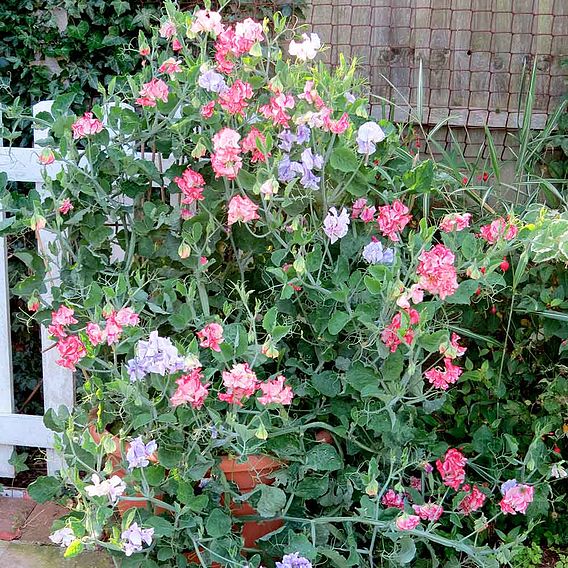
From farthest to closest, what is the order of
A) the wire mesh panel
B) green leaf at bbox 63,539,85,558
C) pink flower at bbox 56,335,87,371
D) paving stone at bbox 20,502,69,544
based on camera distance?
the wire mesh panel < paving stone at bbox 20,502,69,544 < pink flower at bbox 56,335,87,371 < green leaf at bbox 63,539,85,558

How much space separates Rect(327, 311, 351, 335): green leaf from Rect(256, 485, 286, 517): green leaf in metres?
0.38

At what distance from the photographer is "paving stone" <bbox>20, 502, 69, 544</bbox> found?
2400 millimetres

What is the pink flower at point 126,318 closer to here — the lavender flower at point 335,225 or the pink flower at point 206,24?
the lavender flower at point 335,225

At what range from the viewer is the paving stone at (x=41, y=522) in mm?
2400

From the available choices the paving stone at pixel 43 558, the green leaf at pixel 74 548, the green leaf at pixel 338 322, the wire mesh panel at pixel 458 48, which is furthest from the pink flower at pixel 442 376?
the wire mesh panel at pixel 458 48

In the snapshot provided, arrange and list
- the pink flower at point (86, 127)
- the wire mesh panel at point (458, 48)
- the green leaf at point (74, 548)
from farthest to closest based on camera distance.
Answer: the wire mesh panel at point (458, 48), the pink flower at point (86, 127), the green leaf at point (74, 548)

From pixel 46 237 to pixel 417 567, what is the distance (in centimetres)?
143

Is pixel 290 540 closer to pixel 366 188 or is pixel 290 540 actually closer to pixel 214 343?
pixel 214 343

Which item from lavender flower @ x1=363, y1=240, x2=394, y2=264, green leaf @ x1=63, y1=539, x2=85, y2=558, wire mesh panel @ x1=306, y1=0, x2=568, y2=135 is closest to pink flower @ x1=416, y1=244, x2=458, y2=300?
lavender flower @ x1=363, y1=240, x2=394, y2=264

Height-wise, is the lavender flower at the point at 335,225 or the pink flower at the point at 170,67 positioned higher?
the pink flower at the point at 170,67

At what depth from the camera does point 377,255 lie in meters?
1.77

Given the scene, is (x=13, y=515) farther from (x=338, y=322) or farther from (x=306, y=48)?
(x=306, y=48)

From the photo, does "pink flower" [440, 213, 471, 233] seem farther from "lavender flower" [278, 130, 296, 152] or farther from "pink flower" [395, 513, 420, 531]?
"pink flower" [395, 513, 420, 531]

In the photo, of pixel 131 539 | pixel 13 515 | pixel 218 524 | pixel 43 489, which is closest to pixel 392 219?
pixel 218 524
